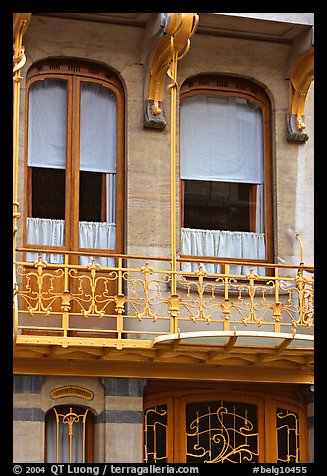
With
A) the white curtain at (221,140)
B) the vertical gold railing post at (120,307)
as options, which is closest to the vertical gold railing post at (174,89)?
the vertical gold railing post at (120,307)

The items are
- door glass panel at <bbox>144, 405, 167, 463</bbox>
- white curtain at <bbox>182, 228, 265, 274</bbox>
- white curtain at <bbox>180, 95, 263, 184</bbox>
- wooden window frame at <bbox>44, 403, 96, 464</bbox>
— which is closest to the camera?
wooden window frame at <bbox>44, 403, 96, 464</bbox>

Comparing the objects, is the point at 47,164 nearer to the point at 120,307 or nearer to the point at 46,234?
the point at 46,234

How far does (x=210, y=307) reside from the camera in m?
17.7

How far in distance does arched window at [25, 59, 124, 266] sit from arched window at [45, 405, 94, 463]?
2.19m

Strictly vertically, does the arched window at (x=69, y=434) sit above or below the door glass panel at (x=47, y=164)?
below

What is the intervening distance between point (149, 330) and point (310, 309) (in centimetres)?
233

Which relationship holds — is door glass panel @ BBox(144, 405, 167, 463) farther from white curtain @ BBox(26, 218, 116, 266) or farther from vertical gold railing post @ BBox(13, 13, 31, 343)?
vertical gold railing post @ BBox(13, 13, 31, 343)

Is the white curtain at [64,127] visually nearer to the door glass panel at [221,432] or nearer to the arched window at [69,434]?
the arched window at [69,434]

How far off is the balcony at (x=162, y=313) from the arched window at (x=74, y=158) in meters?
0.46

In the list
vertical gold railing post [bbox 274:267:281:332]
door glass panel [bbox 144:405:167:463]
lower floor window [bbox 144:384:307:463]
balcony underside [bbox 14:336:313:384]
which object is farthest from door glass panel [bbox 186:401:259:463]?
vertical gold railing post [bbox 274:267:281:332]

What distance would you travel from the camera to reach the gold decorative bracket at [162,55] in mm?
17531

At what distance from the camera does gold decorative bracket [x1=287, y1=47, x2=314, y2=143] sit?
19.2 m

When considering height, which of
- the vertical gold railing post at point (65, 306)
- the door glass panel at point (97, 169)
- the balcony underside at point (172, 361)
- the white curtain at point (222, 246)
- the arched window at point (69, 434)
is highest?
the door glass panel at point (97, 169)

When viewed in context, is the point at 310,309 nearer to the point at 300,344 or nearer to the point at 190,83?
the point at 300,344
